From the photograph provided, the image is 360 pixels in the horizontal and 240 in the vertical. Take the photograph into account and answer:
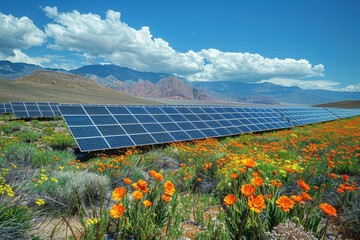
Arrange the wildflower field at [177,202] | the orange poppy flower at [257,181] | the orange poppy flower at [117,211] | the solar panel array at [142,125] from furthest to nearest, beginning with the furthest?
the solar panel array at [142,125] < the wildflower field at [177,202] < the orange poppy flower at [257,181] < the orange poppy flower at [117,211]

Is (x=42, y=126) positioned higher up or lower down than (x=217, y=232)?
lower down

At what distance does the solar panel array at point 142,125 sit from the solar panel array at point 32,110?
12985 millimetres

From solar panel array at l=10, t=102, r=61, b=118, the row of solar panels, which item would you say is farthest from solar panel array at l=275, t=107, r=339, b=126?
solar panel array at l=10, t=102, r=61, b=118

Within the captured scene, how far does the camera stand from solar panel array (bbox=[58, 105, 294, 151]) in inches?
389

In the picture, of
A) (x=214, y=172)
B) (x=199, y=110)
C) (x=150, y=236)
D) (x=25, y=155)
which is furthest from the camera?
(x=199, y=110)

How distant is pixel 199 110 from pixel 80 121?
9552 millimetres

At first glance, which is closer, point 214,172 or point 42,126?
point 214,172

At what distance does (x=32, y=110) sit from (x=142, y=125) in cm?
1705

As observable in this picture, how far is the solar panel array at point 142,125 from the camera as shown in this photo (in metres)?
9.88

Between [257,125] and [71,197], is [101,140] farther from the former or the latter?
[257,125]

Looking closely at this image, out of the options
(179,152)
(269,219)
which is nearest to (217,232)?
(269,219)

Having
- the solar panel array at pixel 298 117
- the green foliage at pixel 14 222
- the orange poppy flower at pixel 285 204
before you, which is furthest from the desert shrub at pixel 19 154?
the solar panel array at pixel 298 117

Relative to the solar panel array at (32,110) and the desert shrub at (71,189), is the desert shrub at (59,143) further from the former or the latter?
the solar panel array at (32,110)

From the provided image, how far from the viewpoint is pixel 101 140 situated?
9633 millimetres
